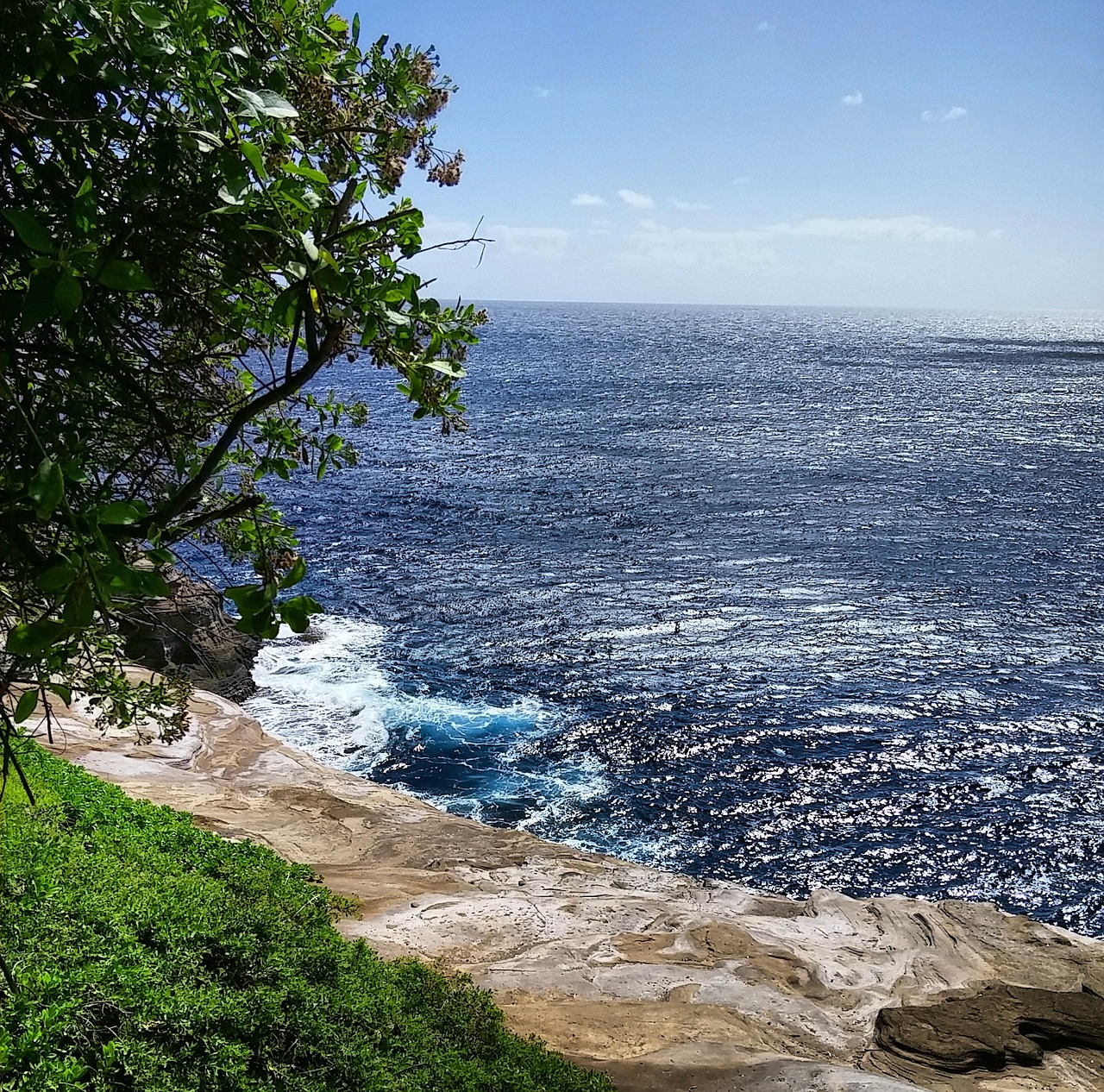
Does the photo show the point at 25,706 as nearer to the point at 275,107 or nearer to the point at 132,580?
the point at 132,580

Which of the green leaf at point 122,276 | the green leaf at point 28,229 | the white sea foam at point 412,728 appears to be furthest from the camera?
the white sea foam at point 412,728

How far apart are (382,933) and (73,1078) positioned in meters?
6.93

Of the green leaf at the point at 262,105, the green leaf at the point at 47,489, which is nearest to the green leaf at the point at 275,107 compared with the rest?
the green leaf at the point at 262,105

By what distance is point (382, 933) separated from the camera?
39.7 feet

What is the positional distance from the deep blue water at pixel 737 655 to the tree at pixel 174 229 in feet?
55.5

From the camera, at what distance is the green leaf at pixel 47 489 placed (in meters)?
1.69

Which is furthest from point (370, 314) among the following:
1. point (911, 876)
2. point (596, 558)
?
point (596, 558)

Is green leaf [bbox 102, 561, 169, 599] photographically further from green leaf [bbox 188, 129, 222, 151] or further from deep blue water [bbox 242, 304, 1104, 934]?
deep blue water [bbox 242, 304, 1104, 934]

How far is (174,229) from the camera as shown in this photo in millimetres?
2717

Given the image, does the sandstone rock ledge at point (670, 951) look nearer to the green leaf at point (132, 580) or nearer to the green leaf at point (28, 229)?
the green leaf at point (132, 580)

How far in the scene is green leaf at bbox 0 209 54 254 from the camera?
164 centimetres

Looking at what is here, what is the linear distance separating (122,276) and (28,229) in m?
0.18

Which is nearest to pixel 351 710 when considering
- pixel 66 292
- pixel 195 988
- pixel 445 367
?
pixel 195 988

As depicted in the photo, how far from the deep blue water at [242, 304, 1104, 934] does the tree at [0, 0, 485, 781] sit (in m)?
16.9
